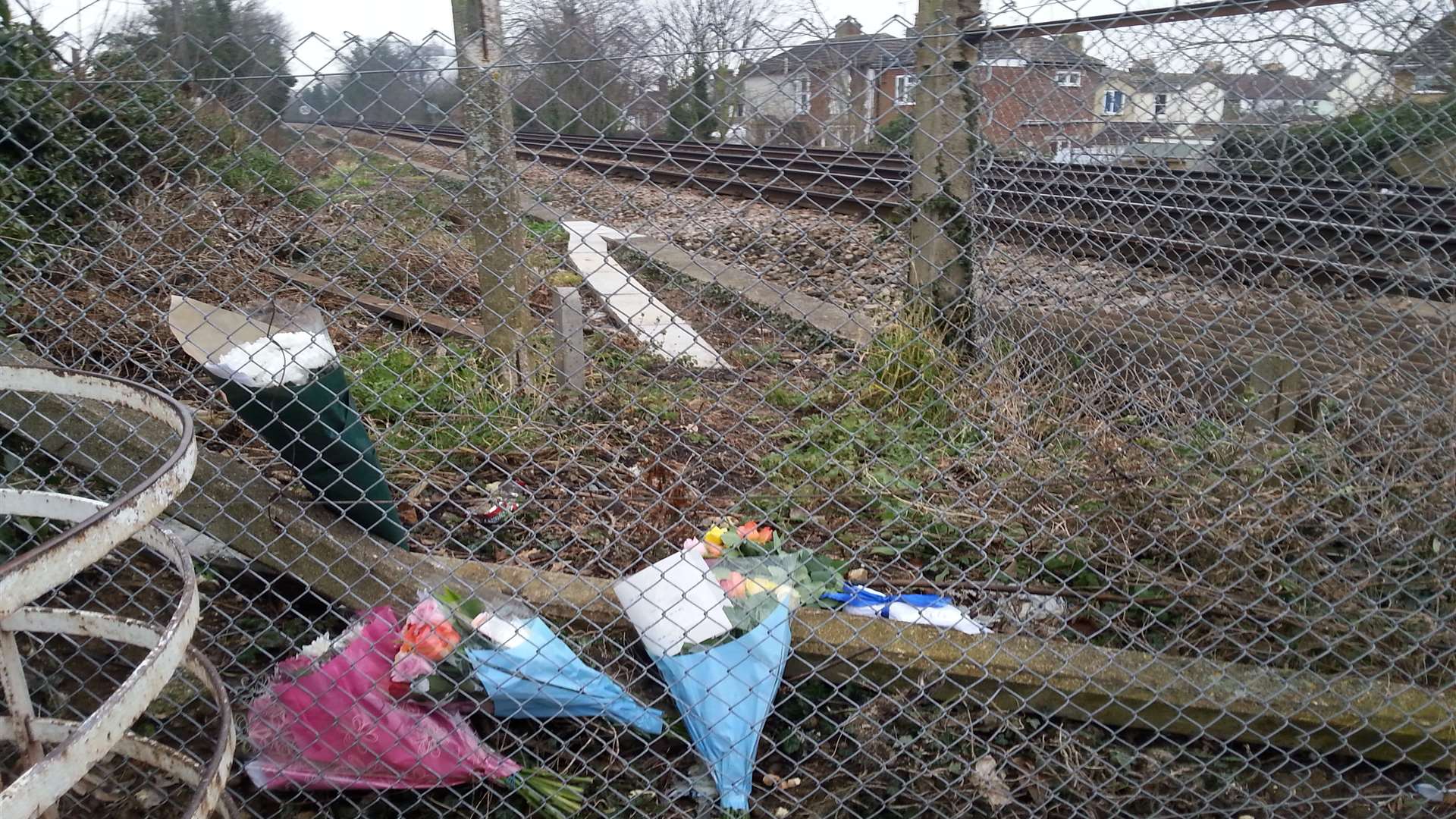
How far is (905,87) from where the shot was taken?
83.9 inches

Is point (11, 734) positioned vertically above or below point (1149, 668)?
above

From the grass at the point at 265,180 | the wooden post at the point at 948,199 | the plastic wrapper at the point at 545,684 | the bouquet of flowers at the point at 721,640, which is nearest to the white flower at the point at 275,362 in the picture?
the grass at the point at 265,180

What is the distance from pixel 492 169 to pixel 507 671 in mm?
1568

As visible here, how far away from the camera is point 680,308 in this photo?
23.6ft

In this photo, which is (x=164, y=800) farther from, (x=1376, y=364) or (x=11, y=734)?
(x=1376, y=364)

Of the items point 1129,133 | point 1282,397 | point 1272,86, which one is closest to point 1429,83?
point 1272,86

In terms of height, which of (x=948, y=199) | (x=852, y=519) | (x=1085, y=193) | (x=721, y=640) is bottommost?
(x=721, y=640)

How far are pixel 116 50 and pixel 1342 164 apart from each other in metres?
3.72

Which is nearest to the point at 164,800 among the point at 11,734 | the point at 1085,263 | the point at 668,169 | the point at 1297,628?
the point at 11,734

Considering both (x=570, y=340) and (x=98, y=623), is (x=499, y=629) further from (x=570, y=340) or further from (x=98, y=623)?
(x=570, y=340)

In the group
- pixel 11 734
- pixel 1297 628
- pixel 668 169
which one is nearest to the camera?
pixel 11 734

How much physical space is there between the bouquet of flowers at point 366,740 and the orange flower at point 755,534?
787mm

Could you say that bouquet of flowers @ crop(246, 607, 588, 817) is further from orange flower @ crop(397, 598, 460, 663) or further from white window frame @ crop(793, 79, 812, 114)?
white window frame @ crop(793, 79, 812, 114)

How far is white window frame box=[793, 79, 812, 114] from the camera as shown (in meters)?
2.01
